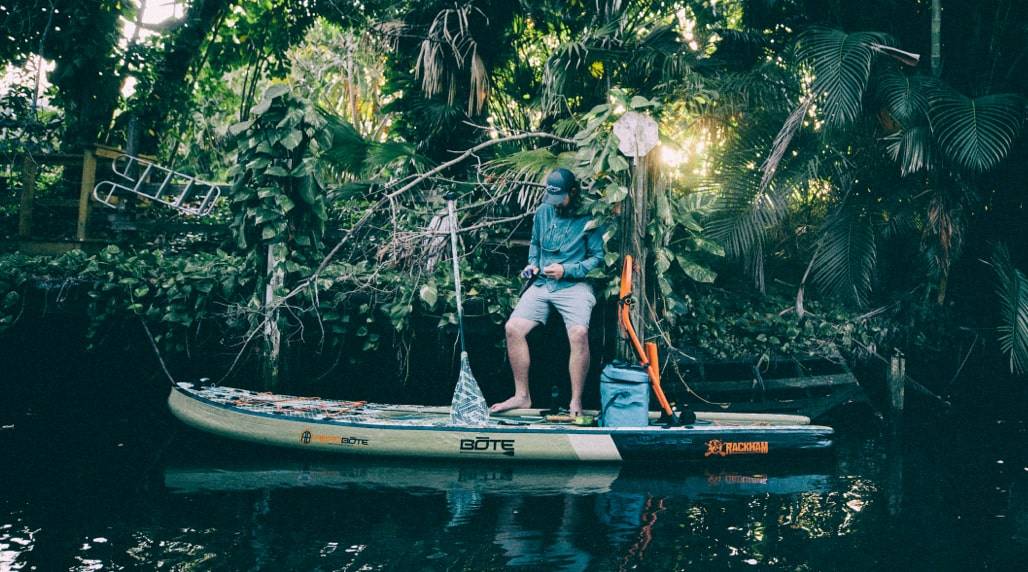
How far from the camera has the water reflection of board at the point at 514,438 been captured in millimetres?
6090

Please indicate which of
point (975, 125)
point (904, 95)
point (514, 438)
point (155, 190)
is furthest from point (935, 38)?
point (155, 190)

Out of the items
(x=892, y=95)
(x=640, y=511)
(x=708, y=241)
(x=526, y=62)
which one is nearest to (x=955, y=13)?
(x=892, y=95)

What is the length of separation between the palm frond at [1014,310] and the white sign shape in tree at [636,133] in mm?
3862

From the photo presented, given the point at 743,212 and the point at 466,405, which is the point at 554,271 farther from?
the point at 743,212

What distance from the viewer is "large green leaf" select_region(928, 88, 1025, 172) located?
7609 millimetres

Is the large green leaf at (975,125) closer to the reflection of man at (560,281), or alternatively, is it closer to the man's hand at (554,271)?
the reflection of man at (560,281)

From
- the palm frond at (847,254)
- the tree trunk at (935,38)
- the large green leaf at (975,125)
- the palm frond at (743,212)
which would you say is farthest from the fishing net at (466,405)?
the tree trunk at (935,38)

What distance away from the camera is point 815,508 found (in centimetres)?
516

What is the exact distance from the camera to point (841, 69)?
762 centimetres

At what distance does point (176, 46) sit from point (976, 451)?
35.7 ft

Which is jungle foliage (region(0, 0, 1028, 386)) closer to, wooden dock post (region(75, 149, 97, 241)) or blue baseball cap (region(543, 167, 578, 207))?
blue baseball cap (region(543, 167, 578, 207))


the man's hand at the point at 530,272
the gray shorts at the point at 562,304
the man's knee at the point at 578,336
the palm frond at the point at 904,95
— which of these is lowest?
the man's knee at the point at 578,336

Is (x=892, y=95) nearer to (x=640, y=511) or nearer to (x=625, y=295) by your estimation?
(x=625, y=295)

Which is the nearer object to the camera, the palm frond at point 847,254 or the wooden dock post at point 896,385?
the palm frond at point 847,254
